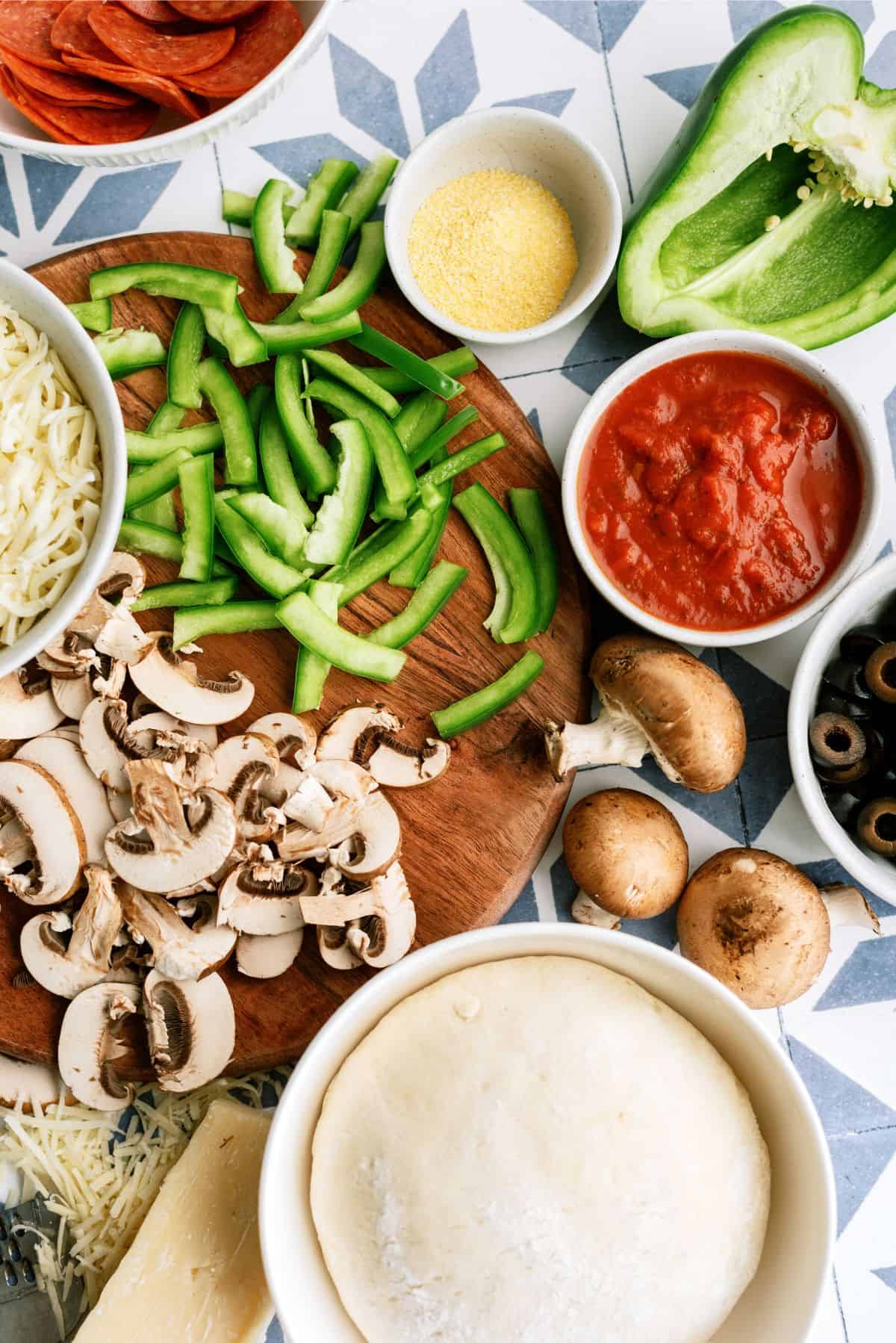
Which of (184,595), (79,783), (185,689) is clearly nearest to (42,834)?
(79,783)

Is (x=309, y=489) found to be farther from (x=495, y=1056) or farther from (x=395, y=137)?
(x=495, y=1056)

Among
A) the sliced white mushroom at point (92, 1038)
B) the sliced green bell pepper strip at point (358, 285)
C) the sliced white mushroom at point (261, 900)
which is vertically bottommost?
the sliced white mushroom at point (92, 1038)

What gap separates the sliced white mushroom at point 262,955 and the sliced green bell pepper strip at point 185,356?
0.98 metres

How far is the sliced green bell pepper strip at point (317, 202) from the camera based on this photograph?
209 centimetres

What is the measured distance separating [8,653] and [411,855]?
78 cm

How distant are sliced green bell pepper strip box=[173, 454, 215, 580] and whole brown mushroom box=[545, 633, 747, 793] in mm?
694

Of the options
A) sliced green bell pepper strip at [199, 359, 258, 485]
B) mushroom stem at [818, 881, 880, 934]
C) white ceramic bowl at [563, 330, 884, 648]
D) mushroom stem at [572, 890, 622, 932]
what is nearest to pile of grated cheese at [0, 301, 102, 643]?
sliced green bell pepper strip at [199, 359, 258, 485]

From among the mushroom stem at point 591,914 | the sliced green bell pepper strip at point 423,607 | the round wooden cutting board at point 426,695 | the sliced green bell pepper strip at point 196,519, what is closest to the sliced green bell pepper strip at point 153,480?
the sliced green bell pepper strip at point 196,519

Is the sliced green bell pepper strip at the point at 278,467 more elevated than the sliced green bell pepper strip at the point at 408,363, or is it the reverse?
the sliced green bell pepper strip at the point at 408,363

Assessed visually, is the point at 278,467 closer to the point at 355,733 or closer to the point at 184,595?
the point at 184,595

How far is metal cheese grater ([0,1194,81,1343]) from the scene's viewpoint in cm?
201

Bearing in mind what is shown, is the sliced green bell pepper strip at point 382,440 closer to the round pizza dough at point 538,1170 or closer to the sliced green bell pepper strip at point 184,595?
the sliced green bell pepper strip at point 184,595

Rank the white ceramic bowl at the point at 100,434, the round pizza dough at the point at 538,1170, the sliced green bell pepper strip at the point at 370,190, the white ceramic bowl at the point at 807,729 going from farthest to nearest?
the sliced green bell pepper strip at the point at 370,190, the white ceramic bowl at the point at 807,729, the white ceramic bowl at the point at 100,434, the round pizza dough at the point at 538,1170

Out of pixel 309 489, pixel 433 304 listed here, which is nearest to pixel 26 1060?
pixel 309 489
